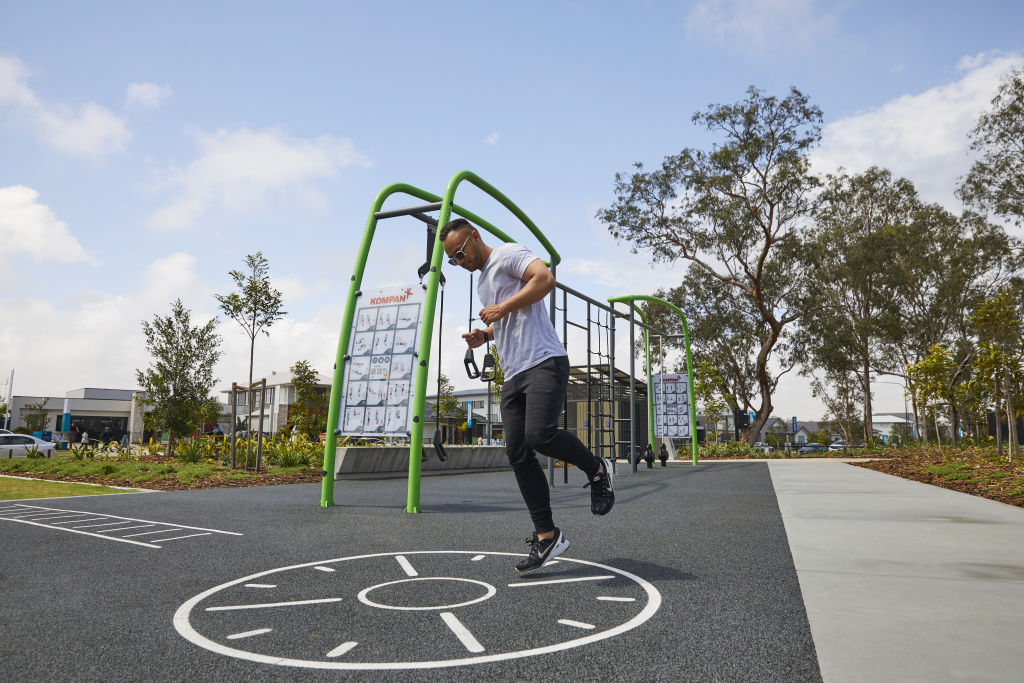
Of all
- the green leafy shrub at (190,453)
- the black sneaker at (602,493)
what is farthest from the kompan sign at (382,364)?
the green leafy shrub at (190,453)

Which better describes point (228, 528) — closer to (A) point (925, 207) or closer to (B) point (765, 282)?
(B) point (765, 282)

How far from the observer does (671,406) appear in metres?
17.5

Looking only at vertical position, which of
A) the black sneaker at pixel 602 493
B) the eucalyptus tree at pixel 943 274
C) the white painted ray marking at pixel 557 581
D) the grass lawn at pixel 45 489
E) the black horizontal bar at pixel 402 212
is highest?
the eucalyptus tree at pixel 943 274

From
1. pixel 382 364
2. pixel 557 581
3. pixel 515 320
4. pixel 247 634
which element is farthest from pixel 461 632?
pixel 382 364

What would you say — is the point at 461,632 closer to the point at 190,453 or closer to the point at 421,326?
the point at 421,326

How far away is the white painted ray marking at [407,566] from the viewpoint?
3342 mm

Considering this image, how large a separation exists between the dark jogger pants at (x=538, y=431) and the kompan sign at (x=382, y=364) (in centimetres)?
327

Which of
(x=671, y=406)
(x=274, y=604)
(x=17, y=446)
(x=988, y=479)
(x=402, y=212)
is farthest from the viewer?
(x=17, y=446)

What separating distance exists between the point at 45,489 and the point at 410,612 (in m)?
9.74

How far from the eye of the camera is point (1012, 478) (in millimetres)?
8938

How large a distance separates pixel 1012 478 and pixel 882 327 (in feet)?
89.0

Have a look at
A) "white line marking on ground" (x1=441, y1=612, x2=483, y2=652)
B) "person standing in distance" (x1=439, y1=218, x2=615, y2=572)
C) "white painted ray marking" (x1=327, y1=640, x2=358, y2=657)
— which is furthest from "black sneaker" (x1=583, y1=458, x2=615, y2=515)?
"white painted ray marking" (x1=327, y1=640, x2=358, y2=657)

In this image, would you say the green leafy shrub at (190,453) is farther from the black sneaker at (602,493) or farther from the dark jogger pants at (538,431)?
the black sneaker at (602,493)

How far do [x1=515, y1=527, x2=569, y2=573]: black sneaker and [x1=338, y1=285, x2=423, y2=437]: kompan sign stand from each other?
11.1ft
